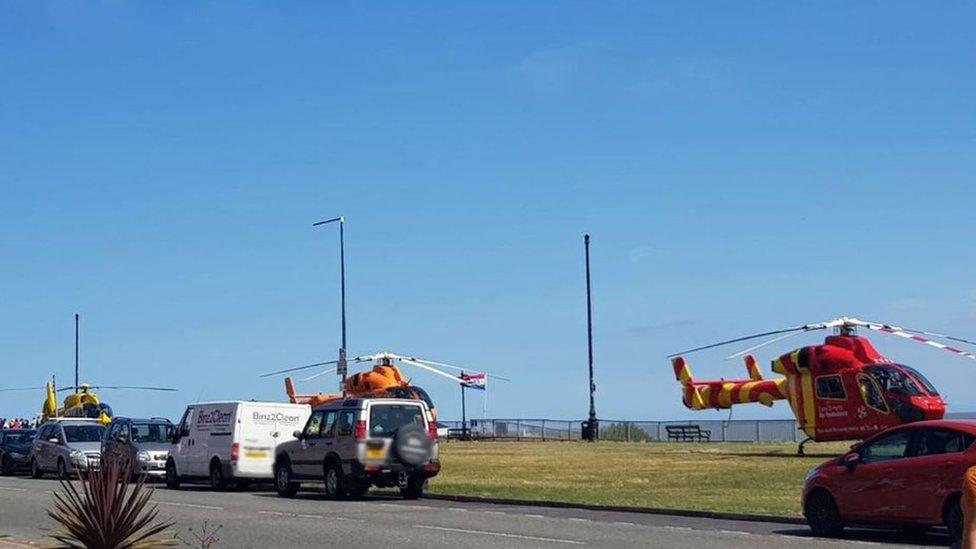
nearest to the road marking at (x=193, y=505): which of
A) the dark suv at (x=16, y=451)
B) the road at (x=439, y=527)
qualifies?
the road at (x=439, y=527)

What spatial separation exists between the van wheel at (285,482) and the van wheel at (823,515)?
41.5 ft

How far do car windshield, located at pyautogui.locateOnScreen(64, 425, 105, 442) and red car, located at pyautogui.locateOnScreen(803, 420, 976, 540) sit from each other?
24540 mm

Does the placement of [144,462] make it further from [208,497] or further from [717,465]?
[717,465]

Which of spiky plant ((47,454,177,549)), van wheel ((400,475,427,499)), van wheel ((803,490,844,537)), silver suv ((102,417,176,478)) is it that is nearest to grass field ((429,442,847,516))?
van wheel ((400,475,427,499))

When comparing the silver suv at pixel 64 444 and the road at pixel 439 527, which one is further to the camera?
the silver suv at pixel 64 444

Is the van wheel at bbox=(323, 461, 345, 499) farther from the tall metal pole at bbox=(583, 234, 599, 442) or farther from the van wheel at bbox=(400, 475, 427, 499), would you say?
the tall metal pole at bbox=(583, 234, 599, 442)

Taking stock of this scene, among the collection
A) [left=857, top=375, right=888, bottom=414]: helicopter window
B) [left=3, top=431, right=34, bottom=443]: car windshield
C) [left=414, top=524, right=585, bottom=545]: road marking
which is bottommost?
[left=414, top=524, right=585, bottom=545]: road marking

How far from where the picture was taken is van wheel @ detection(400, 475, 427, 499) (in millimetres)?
26250

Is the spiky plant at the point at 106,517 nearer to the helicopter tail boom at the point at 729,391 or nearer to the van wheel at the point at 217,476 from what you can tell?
the van wheel at the point at 217,476

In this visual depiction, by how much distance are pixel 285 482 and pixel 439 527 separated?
29.6 ft

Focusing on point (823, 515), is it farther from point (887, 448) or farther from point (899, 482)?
point (899, 482)

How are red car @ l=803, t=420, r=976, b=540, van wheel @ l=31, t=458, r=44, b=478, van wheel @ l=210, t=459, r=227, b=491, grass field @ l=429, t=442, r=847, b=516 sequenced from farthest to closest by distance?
van wheel @ l=31, t=458, r=44, b=478 → van wheel @ l=210, t=459, r=227, b=491 → grass field @ l=429, t=442, r=847, b=516 → red car @ l=803, t=420, r=976, b=540

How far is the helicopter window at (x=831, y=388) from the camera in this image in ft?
123

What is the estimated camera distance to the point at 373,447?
83.7 ft
